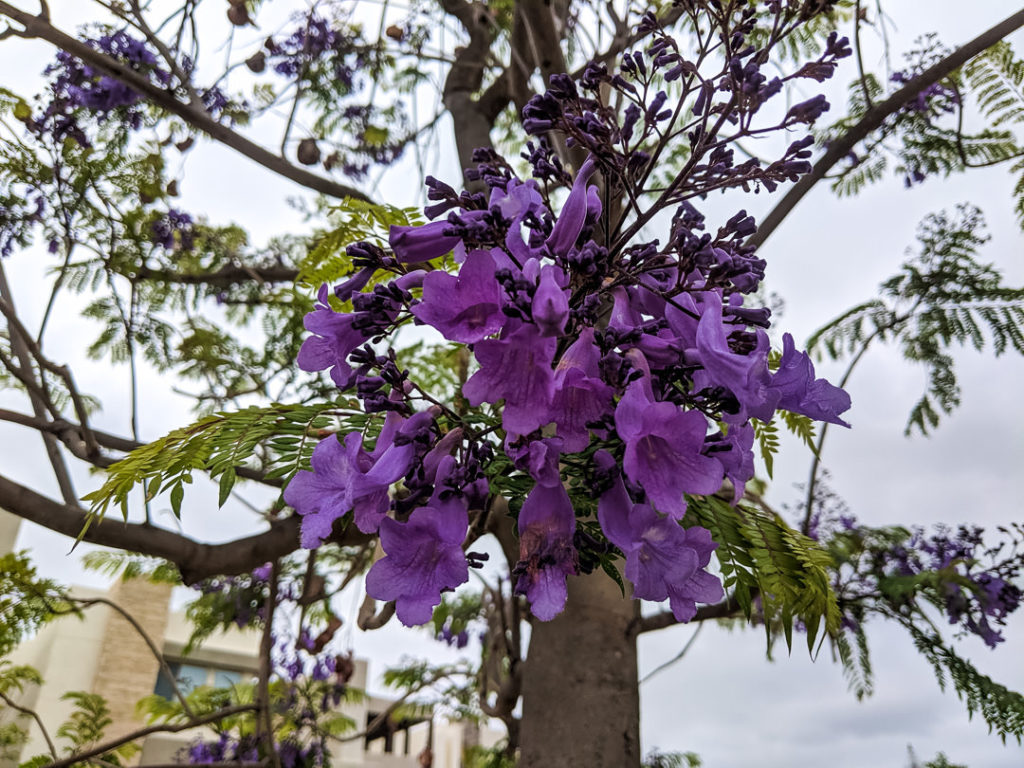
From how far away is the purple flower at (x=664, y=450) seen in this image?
28.9 inches

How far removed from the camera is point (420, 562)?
84 cm

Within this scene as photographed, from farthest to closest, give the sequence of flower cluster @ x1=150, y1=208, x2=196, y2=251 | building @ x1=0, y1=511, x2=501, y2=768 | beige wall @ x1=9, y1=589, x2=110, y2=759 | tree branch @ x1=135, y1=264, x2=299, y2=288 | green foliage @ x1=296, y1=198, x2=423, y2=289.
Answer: building @ x1=0, y1=511, x2=501, y2=768 → beige wall @ x1=9, y1=589, x2=110, y2=759 → flower cluster @ x1=150, y1=208, x2=196, y2=251 → tree branch @ x1=135, y1=264, x2=299, y2=288 → green foliage @ x1=296, y1=198, x2=423, y2=289

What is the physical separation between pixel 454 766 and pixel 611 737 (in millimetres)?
18918

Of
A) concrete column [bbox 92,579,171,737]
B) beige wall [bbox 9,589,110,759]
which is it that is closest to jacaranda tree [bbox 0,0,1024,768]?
beige wall [bbox 9,589,110,759]

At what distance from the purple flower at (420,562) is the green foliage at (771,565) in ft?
1.64

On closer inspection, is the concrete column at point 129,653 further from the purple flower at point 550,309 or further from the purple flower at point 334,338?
the purple flower at point 550,309

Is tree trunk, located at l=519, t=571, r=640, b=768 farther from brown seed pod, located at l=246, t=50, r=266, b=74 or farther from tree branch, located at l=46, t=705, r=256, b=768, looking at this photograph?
brown seed pod, located at l=246, t=50, r=266, b=74

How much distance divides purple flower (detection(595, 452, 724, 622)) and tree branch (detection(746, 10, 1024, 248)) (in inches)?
42.5

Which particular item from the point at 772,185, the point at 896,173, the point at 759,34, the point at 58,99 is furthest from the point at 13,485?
Answer: the point at 896,173

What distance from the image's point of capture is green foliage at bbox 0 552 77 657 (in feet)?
8.71

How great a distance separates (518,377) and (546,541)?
194 mm

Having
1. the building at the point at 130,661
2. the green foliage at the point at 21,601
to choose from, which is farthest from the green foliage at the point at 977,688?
the building at the point at 130,661

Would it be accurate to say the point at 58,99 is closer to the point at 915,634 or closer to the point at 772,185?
the point at 772,185

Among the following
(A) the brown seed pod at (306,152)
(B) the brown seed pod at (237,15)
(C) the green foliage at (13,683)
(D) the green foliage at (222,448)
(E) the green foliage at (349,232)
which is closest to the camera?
(D) the green foliage at (222,448)
